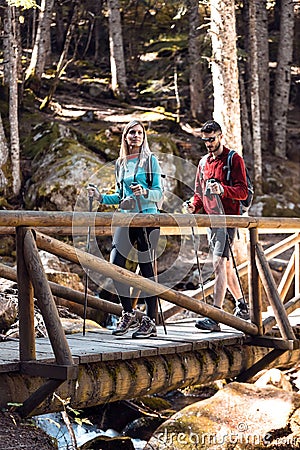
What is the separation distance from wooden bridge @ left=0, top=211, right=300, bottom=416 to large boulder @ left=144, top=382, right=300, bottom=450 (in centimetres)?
34

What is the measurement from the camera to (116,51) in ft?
76.4

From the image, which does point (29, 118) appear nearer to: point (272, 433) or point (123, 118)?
point (123, 118)

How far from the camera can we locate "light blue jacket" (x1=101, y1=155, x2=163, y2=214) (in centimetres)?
634

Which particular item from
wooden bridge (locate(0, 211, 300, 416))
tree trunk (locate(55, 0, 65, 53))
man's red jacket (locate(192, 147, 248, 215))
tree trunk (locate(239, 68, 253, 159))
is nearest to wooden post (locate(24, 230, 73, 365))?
wooden bridge (locate(0, 211, 300, 416))

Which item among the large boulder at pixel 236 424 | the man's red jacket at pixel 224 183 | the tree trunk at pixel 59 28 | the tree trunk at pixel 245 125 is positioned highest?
the tree trunk at pixel 59 28

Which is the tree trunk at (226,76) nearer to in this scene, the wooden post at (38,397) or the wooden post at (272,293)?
the wooden post at (272,293)

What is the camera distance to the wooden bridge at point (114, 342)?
5062 millimetres

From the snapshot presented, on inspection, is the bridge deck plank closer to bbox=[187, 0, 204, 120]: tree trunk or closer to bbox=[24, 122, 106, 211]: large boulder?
bbox=[24, 122, 106, 211]: large boulder

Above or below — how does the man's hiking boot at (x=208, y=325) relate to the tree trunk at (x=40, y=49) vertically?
below

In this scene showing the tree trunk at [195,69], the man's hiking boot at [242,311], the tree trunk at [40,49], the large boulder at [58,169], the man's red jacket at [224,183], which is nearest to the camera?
the man's red jacket at [224,183]

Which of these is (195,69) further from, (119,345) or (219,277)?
(119,345)

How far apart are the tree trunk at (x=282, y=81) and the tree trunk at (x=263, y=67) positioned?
391 mm

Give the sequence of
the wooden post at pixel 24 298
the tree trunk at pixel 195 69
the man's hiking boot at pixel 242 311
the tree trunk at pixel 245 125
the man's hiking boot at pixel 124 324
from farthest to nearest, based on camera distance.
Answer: the tree trunk at pixel 195 69 < the tree trunk at pixel 245 125 < the man's hiking boot at pixel 242 311 < the man's hiking boot at pixel 124 324 < the wooden post at pixel 24 298

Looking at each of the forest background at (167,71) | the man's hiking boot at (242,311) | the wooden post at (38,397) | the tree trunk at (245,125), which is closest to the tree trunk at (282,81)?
the forest background at (167,71)
